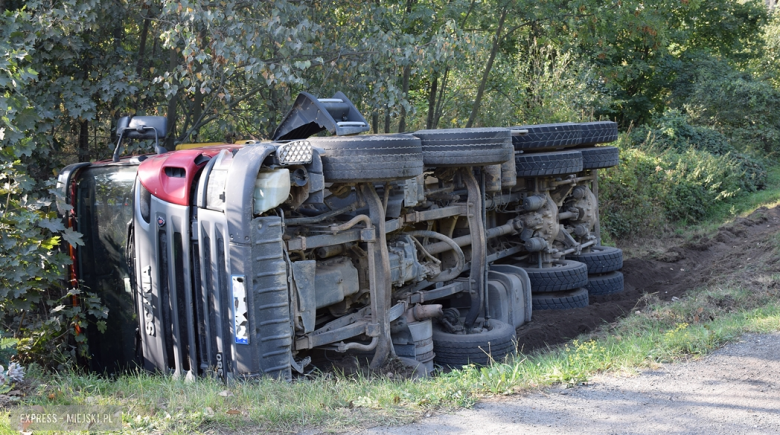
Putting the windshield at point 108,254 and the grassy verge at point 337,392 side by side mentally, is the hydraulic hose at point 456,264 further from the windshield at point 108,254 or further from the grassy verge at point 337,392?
the windshield at point 108,254

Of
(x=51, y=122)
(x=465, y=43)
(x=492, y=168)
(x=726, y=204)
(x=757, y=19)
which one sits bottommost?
(x=726, y=204)

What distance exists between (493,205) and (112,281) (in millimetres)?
A: 3912

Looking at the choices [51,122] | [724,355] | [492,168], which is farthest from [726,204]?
[51,122]

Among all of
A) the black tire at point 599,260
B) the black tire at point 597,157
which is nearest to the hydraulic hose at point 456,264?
the black tire at point 599,260

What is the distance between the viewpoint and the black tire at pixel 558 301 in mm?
8492

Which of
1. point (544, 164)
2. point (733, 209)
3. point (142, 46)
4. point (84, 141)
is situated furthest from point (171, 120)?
point (733, 209)

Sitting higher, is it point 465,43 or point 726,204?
point 465,43

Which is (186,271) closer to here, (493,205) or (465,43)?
(493,205)

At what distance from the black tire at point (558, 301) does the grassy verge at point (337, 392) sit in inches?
104

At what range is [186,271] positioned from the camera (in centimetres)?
512

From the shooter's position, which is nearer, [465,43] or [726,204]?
[465,43]

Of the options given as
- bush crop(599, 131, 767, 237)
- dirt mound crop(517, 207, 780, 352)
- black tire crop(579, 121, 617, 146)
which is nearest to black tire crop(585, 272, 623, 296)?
dirt mound crop(517, 207, 780, 352)

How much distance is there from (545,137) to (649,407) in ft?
16.0

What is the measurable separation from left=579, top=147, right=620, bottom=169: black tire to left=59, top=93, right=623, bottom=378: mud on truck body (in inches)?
78.8
